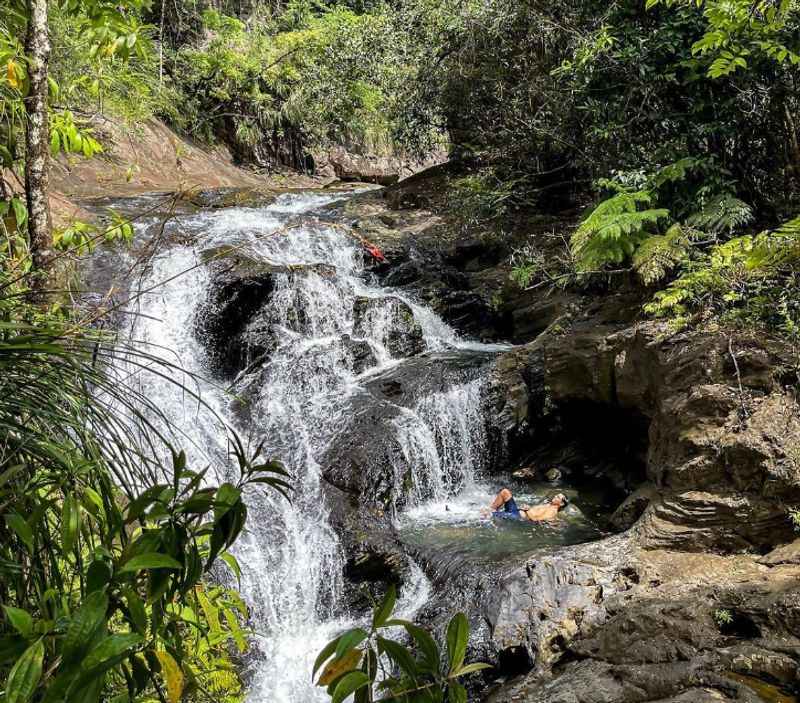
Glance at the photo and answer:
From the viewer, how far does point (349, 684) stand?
3.15ft

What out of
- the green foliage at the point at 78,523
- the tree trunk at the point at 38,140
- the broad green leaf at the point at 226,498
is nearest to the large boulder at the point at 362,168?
the tree trunk at the point at 38,140

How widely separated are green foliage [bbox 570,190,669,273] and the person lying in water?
2707 millimetres

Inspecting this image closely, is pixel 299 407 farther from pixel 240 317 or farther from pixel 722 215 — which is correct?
pixel 722 215

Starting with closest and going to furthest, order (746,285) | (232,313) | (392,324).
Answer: (746,285), (232,313), (392,324)

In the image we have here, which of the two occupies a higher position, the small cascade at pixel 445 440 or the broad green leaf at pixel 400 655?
the broad green leaf at pixel 400 655

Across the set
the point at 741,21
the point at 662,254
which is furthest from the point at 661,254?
the point at 741,21

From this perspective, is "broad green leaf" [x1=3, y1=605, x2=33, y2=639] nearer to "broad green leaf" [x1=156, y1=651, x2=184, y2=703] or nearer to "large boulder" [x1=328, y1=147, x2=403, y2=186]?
"broad green leaf" [x1=156, y1=651, x2=184, y2=703]

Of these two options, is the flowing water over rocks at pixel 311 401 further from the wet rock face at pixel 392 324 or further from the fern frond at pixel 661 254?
the fern frond at pixel 661 254

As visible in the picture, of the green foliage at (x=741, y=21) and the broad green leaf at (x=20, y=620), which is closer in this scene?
the broad green leaf at (x=20, y=620)

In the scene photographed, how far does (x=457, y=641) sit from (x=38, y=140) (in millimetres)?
2810

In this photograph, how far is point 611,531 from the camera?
21.7 feet

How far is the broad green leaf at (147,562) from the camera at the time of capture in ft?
3.14

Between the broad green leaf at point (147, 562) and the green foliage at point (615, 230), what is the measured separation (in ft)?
21.1

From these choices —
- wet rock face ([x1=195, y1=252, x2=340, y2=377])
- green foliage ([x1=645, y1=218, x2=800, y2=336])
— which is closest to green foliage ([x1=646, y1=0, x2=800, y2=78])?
green foliage ([x1=645, y1=218, x2=800, y2=336])
